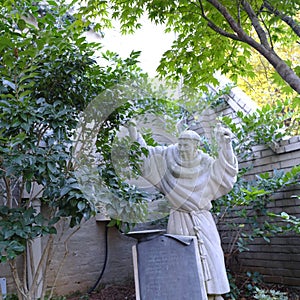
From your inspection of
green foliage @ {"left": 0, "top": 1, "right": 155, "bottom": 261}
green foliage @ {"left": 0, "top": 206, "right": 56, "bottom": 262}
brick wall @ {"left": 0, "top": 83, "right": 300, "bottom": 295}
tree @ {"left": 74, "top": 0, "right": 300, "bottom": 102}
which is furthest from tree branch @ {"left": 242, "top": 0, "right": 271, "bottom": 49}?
green foliage @ {"left": 0, "top": 206, "right": 56, "bottom": 262}

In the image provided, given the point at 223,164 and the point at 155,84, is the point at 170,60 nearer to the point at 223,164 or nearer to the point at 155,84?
the point at 155,84

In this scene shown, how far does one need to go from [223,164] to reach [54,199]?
5.49 feet

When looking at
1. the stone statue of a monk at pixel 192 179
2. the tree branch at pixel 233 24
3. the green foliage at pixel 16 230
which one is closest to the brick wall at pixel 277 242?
the stone statue of a monk at pixel 192 179

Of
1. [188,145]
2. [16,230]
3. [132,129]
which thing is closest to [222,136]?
[188,145]

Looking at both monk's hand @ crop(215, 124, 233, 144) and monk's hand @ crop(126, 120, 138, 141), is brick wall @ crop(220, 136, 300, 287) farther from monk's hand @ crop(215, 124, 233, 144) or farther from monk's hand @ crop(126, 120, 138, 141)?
monk's hand @ crop(126, 120, 138, 141)

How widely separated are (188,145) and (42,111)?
56.5 inches

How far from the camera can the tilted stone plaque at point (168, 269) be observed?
10.8 ft

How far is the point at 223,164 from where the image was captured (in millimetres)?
3713

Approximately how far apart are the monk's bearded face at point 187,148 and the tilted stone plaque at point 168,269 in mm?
808

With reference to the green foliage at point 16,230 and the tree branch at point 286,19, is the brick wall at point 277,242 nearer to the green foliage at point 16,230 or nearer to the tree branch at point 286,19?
the tree branch at point 286,19

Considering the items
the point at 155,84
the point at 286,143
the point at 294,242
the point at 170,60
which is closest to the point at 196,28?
the point at 170,60

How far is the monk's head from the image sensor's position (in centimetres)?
372

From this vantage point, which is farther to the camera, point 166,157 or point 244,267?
point 244,267

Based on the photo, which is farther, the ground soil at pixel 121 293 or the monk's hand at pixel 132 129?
the ground soil at pixel 121 293
